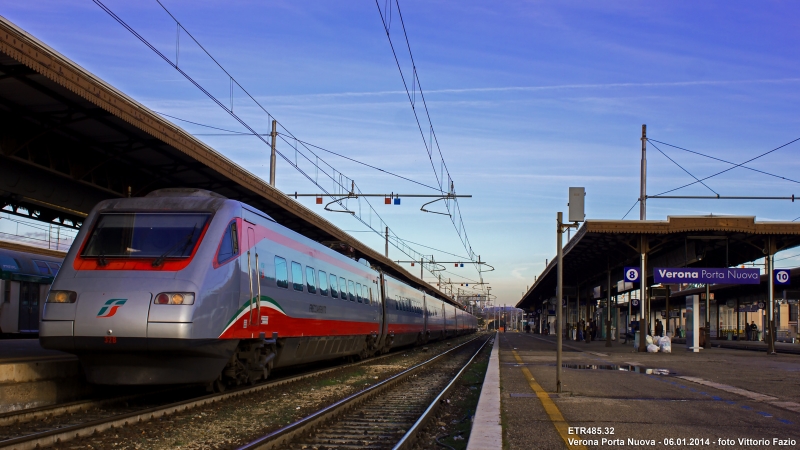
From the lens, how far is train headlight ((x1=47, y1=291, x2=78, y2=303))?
9.77m

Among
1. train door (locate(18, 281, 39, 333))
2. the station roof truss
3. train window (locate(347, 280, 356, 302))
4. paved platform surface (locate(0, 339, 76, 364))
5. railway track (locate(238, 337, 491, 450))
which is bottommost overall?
railway track (locate(238, 337, 491, 450))

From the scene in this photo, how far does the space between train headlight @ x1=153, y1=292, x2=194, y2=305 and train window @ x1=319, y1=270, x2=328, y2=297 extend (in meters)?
6.27

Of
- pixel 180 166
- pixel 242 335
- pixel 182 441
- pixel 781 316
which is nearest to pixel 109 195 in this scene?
pixel 180 166

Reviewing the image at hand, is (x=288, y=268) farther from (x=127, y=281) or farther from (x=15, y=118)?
(x=15, y=118)

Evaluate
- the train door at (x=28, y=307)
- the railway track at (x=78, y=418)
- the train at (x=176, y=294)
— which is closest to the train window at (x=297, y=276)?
the train at (x=176, y=294)

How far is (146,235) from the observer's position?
1057 centimetres

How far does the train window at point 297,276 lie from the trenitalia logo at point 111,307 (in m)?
4.57

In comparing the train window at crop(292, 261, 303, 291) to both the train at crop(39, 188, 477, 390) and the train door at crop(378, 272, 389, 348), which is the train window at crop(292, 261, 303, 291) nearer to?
the train at crop(39, 188, 477, 390)

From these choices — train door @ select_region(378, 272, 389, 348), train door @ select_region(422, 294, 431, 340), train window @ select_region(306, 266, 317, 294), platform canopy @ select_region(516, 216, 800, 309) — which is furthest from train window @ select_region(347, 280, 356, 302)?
train door @ select_region(422, 294, 431, 340)

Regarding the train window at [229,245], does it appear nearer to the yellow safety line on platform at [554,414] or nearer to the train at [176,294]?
the train at [176,294]

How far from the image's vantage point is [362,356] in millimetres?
22672

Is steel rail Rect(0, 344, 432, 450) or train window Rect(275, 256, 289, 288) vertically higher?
train window Rect(275, 256, 289, 288)

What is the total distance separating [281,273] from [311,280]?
207 centimetres

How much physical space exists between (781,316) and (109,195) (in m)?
89.0
